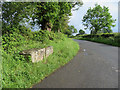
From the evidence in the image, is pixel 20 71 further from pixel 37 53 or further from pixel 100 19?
pixel 100 19

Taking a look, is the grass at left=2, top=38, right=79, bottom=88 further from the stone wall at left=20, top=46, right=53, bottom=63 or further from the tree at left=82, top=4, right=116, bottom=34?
the tree at left=82, top=4, right=116, bottom=34

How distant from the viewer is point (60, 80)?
14.2ft

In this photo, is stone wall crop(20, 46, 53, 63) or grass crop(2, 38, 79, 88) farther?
stone wall crop(20, 46, 53, 63)

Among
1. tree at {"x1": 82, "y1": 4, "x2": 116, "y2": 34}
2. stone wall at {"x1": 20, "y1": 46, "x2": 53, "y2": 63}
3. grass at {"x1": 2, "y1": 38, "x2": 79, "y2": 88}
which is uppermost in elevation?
tree at {"x1": 82, "y1": 4, "x2": 116, "y2": 34}

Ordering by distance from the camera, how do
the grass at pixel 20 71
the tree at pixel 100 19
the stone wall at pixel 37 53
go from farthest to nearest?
the tree at pixel 100 19
the stone wall at pixel 37 53
the grass at pixel 20 71

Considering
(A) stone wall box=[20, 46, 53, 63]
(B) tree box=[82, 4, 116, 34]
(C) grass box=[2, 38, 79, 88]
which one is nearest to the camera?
(C) grass box=[2, 38, 79, 88]

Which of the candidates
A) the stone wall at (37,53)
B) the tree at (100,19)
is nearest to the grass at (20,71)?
the stone wall at (37,53)

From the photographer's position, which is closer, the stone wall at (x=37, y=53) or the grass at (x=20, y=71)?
the grass at (x=20, y=71)

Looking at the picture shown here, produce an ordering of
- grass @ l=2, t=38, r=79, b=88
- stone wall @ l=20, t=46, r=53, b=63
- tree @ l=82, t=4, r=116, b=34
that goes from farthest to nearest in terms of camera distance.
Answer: tree @ l=82, t=4, r=116, b=34 → stone wall @ l=20, t=46, r=53, b=63 → grass @ l=2, t=38, r=79, b=88

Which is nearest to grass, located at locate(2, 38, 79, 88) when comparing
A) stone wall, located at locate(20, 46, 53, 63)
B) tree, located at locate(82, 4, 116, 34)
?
stone wall, located at locate(20, 46, 53, 63)

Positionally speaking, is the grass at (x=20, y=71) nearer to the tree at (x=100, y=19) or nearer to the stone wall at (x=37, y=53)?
the stone wall at (x=37, y=53)

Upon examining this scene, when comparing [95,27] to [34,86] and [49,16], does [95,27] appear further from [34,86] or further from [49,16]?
[34,86]

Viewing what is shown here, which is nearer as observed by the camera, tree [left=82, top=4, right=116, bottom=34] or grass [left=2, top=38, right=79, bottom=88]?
grass [left=2, top=38, right=79, bottom=88]

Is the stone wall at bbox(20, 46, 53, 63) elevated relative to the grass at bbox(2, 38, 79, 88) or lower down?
elevated
